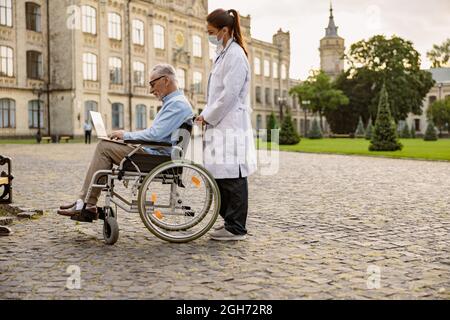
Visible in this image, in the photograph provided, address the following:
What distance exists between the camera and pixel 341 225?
573cm

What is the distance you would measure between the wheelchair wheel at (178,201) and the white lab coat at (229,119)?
7.2 inches

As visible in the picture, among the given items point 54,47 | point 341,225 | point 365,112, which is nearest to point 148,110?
point 54,47

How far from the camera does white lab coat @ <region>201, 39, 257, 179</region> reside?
478cm

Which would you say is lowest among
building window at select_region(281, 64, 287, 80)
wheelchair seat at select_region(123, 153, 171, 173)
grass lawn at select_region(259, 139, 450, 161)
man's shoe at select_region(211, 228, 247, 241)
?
man's shoe at select_region(211, 228, 247, 241)

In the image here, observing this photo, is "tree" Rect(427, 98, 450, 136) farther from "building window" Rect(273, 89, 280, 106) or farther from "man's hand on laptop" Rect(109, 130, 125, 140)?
"man's hand on laptop" Rect(109, 130, 125, 140)

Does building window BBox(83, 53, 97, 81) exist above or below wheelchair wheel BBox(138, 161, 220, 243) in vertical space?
above

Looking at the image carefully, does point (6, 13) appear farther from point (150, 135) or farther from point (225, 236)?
point (225, 236)

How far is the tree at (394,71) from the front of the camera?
2173 inches

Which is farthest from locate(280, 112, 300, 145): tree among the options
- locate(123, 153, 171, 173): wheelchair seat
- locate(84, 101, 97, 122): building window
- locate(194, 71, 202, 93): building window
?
locate(123, 153, 171, 173): wheelchair seat

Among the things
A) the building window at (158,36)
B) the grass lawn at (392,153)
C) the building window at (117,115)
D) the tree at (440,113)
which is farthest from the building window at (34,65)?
the tree at (440,113)

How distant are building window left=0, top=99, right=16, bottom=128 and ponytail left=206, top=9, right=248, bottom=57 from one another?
3325 cm
